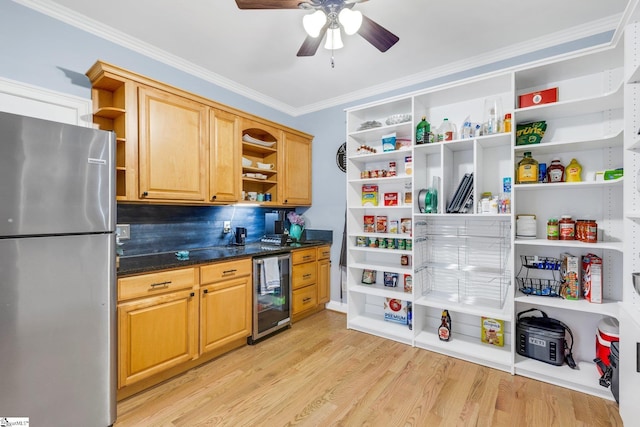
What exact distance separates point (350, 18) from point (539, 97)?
65.0 inches

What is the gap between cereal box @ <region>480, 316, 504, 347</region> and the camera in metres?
2.55

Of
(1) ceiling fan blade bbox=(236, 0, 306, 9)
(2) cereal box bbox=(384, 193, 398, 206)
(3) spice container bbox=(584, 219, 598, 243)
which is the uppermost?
(1) ceiling fan blade bbox=(236, 0, 306, 9)

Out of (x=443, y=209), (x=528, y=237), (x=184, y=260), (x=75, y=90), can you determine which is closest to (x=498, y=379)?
(x=528, y=237)

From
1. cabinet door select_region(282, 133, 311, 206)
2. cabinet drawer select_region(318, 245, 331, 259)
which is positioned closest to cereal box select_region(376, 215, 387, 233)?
cabinet drawer select_region(318, 245, 331, 259)

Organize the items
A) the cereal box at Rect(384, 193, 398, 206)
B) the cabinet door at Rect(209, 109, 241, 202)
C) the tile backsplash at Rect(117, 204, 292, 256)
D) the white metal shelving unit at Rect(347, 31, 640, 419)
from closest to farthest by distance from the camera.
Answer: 1. the white metal shelving unit at Rect(347, 31, 640, 419)
2. the tile backsplash at Rect(117, 204, 292, 256)
3. the cabinet door at Rect(209, 109, 241, 202)
4. the cereal box at Rect(384, 193, 398, 206)

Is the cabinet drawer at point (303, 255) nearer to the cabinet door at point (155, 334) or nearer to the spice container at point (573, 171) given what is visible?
the cabinet door at point (155, 334)

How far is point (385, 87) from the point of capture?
332 cm

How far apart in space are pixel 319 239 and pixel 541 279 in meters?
2.33

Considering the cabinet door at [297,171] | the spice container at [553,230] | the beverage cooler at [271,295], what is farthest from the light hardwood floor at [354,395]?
the cabinet door at [297,171]

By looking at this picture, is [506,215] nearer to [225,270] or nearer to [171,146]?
[225,270]

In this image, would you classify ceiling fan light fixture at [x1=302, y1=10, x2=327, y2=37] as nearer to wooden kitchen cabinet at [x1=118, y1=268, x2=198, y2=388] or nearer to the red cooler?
wooden kitchen cabinet at [x1=118, y1=268, x2=198, y2=388]

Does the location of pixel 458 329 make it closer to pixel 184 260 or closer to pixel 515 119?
pixel 515 119

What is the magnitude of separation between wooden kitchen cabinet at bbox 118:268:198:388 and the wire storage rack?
202 centimetres

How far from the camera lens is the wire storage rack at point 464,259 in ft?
8.54
